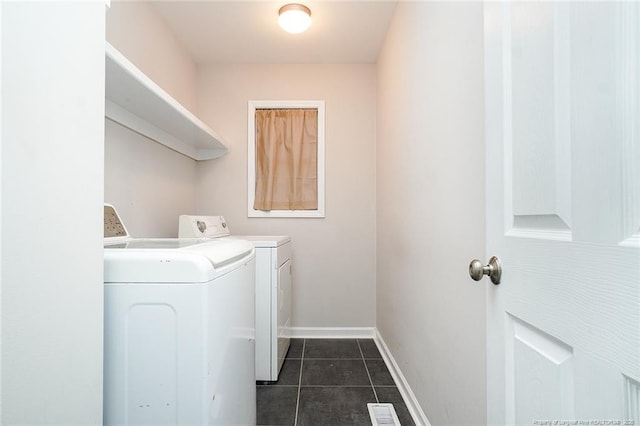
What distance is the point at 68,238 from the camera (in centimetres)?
63

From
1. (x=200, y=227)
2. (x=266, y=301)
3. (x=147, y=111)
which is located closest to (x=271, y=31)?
(x=147, y=111)

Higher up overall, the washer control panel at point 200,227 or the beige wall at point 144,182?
the beige wall at point 144,182

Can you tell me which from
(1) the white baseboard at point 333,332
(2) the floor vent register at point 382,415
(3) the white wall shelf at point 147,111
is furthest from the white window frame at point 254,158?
(2) the floor vent register at point 382,415

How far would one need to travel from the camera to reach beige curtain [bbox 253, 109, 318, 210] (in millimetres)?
2703

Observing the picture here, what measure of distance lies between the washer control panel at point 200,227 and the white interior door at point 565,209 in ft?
5.86

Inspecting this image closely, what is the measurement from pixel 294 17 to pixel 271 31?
38 centimetres

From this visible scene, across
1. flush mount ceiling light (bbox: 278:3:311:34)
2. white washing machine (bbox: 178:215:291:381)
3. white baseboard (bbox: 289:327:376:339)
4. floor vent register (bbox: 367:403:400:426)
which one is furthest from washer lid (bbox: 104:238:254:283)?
white baseboard (bbox: 289:327:376:339)

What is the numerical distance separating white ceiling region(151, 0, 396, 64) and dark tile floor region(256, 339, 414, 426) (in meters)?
2.52

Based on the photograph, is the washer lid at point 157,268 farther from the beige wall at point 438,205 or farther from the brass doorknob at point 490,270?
the beige wall at point 438,205

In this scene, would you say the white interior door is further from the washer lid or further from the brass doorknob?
the washer lid

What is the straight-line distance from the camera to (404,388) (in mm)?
1735

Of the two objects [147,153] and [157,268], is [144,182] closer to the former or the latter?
[147,153]

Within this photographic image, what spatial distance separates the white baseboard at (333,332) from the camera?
8.75 feet

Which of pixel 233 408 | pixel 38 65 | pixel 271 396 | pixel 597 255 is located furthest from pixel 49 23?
pixel 271 396
